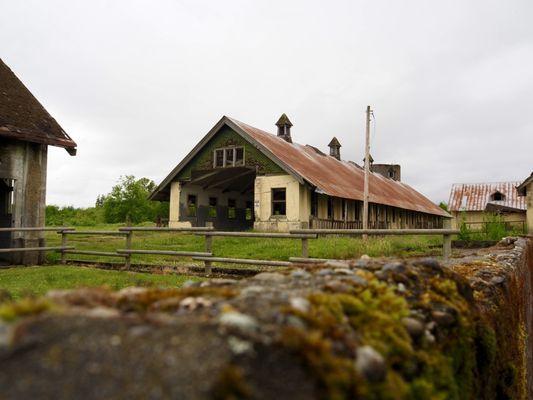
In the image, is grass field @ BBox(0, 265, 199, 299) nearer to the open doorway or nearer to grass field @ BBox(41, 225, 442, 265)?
grass field @ BBox(41, 225, 442, 265)

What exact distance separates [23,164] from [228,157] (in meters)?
12.0

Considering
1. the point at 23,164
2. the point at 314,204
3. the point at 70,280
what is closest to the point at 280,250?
the point at 70,280

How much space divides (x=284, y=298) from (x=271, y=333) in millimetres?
315

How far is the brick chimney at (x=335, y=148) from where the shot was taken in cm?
3497

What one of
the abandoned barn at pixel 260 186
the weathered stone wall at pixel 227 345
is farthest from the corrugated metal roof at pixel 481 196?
the weathered stone wall at pixel 227 345

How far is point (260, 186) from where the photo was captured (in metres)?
22.4

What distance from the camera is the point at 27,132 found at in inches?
497

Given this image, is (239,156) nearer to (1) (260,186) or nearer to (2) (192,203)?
(1) (260,186)

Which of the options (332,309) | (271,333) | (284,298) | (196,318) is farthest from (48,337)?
(332,309)

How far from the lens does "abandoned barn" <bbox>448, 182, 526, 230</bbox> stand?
37.6m

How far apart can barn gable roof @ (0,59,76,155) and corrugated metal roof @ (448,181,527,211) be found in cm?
3570

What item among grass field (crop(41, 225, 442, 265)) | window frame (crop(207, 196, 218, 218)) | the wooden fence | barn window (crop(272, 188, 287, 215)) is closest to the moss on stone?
the wooden fence

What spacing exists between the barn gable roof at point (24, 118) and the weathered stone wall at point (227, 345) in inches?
494

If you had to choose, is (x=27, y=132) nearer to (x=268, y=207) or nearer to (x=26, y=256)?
(x=26, y=256)
